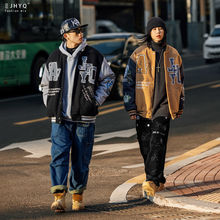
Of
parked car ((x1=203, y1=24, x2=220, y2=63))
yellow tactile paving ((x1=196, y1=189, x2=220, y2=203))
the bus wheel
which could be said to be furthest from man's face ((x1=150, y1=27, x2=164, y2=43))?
parked car ((x1=203, y1=24, x2=220, y2=63))

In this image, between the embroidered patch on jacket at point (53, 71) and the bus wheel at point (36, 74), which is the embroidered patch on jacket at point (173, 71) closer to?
the embroidered patch on jacket at point (53, 71)

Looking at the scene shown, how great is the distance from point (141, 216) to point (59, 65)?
5.18ft

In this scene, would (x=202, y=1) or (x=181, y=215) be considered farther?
(x=202, y=1)

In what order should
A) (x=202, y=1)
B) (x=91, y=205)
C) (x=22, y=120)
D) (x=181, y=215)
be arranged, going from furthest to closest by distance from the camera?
(x=202, y=1) → (x=22, y=120) → (x=91, y=205) → (x=181, y=215)

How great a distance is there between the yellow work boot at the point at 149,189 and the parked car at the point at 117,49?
926cm

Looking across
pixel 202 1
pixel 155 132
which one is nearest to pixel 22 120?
pixel 155 132

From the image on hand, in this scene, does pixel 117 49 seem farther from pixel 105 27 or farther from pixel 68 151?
pixel 105 27

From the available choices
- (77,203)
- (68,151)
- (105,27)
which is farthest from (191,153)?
(105,27)

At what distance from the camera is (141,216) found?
6.55 metres

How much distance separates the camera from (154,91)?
7.20m

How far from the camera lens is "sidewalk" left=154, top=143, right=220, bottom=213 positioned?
22.2ft

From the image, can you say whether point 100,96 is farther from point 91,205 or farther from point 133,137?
point 133,137

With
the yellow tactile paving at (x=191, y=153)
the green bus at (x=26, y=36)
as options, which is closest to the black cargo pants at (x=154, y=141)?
the yellow tactile paving at (x=191, y=153)

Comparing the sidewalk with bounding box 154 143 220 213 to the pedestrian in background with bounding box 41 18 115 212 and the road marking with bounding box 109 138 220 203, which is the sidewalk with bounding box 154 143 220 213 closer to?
the road marking with bounding box 109 138 220 203
